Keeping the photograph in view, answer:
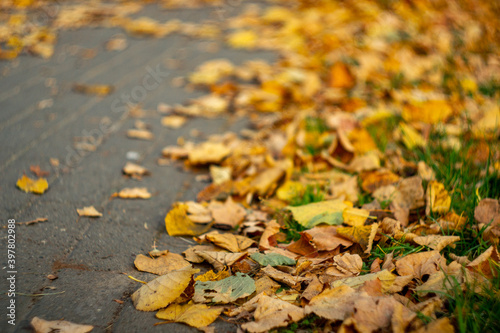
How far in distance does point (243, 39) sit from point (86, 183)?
2.58 metres

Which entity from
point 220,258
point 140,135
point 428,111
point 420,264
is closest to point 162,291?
point 220,258

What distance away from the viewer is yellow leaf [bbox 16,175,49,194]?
1.74 meters

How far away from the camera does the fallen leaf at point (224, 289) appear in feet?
3.93

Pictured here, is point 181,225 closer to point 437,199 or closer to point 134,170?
point 134,170

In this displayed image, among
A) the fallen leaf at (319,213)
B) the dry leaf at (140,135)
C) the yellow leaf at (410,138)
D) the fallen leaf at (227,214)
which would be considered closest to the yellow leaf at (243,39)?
the dry leaf at (140,135)

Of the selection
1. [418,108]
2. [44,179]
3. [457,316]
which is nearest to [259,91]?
[418,108]

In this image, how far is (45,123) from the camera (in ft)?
7.79

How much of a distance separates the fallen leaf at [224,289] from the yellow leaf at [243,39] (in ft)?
9.72

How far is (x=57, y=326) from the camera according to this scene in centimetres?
108

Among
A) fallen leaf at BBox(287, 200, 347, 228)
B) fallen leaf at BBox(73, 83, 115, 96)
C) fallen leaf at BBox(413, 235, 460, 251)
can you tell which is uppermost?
fallen leaf at BBox(73, 83, 115, 96)

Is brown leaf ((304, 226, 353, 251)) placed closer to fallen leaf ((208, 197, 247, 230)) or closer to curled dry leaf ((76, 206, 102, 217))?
fallen leaf ((208, 197, 247, 230))

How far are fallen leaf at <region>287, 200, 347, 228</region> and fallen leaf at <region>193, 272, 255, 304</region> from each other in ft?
1.20

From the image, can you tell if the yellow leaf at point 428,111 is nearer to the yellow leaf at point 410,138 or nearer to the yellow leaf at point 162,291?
the yellow leaf at point 410,138

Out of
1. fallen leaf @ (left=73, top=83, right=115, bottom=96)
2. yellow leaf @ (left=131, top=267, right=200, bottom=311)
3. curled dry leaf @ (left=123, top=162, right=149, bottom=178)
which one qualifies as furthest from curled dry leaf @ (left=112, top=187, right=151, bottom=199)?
fallen leaf @ (left=73, top=83, right=115, bottom=96)
